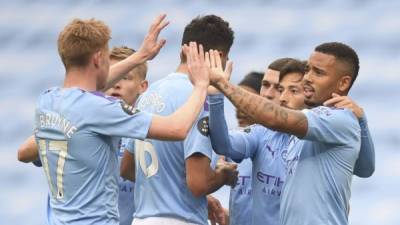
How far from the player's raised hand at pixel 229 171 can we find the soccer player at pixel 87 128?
72 centimetres

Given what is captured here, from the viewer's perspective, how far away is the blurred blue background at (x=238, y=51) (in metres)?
9.94

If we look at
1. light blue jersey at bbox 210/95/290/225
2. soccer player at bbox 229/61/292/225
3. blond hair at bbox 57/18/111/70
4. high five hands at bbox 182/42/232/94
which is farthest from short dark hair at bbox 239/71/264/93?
blond hair at bbox 57/18/111/70

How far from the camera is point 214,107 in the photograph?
5688mm

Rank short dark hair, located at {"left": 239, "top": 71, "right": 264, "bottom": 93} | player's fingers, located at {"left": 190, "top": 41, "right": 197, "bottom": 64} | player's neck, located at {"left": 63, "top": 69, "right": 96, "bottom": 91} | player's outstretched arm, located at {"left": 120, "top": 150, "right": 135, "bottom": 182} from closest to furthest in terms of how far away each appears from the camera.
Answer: player's neck, located at {"left": 63, "top": 69, "right": 96, "bottom": 91} < player's fingers, located at {"left": 190, "top": 41, "right": 197, "bottom": 64} < player's outstretched arm, located at {"left": 120, "top": 150, "right": 135, "bottom": 182} < short dark hair, located at {"left": 239, "top": 71, "right": 264, "bottom": 93}

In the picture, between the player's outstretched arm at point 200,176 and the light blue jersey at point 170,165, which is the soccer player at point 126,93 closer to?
the light blue jersey at point 170,165

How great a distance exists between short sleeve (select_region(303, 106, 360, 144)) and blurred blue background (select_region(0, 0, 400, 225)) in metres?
4.04

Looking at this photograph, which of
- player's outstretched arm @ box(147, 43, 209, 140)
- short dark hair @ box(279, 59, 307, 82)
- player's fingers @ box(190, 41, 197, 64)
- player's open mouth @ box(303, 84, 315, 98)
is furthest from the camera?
short dark hair @ box(279, 59, 307, 82)

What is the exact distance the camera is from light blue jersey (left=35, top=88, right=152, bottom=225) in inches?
203

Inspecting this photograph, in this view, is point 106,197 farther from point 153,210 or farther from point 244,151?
point 244,151

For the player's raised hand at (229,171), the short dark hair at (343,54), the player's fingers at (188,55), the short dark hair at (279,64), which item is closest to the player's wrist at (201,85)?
the player's fingers at (188,55)

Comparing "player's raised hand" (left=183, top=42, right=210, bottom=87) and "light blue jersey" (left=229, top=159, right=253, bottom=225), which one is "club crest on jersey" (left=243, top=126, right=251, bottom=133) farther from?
"player's raised hand" (left=183, top=42, right=210, bottom=87)

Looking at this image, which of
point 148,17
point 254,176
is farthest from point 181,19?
point 254,176

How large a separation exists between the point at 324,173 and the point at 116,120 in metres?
1.08

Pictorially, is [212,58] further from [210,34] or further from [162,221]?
[162,221]
